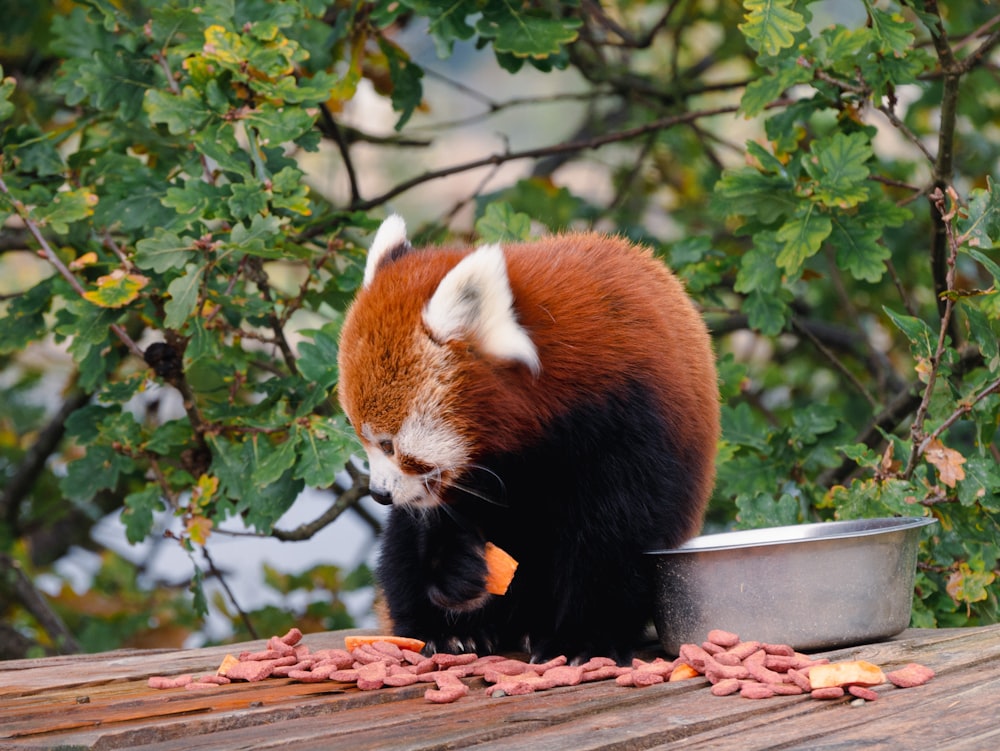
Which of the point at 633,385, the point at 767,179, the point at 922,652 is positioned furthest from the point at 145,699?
the point at 767,179

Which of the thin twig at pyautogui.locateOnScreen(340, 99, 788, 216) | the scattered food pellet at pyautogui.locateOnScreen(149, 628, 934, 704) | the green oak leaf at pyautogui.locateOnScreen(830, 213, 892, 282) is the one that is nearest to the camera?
the scattered food pellet at pyautogui.locateOnScreen(149, 628, 934, 704)

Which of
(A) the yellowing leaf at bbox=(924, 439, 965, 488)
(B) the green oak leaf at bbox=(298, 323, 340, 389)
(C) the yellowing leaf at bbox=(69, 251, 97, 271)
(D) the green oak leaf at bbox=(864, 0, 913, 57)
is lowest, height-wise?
(A) the yellowing leaf at bbox=(924, 439, 965, 488)

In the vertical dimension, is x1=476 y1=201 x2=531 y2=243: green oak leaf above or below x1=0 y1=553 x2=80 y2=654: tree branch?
above

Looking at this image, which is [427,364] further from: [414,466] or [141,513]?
[141,513]

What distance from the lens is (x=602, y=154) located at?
6.12 meters

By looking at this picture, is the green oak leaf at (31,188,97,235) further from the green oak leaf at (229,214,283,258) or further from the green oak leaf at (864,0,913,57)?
the green oak leaf at (864,0,913,57)

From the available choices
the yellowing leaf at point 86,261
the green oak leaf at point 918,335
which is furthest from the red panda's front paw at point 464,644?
the yellowing leaf at point 86,261

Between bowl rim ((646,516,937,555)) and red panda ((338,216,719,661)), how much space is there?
0.32ft

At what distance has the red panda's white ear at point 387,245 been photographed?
2.45 metres

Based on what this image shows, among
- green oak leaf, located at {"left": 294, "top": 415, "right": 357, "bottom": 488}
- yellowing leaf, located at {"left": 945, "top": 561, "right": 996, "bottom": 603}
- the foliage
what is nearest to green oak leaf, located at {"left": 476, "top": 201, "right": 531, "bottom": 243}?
the foliage

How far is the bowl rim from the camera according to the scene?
2.11m

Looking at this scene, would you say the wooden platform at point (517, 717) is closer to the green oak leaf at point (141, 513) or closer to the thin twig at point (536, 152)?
the green oak leaf at point (141, 513)

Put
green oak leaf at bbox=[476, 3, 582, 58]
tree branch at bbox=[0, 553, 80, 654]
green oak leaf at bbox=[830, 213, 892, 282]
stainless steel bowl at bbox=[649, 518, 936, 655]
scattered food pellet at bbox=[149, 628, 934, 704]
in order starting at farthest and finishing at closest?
tree branch at bbox=[0, 553, 80, 654], green oak leaf at bbox=[476, 3, 582, 58], green oak leaf at bbox=[830, 213, 892, 282], stainless steel bowl at bbox=[649, 518, 936, 655], scattered food pellet at bbox=[149, 628, 934, 704]

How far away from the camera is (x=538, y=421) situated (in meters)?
2.20
